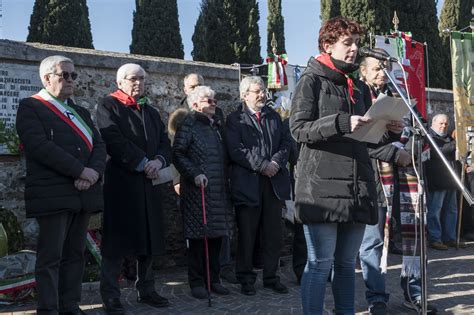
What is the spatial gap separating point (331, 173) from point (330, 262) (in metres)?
0.54

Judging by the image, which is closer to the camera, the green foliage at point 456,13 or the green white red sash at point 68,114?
the green white red sash at point 68,114

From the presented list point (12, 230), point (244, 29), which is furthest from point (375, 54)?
point (244, 29)

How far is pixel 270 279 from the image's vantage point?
236 inches

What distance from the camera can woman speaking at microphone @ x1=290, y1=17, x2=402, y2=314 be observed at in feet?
12.0

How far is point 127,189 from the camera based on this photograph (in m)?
5.21

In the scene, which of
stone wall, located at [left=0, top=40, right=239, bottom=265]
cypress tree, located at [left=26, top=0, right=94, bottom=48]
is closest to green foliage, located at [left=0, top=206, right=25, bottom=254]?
stone wall, located at [left=0, top=40, right=239, bottom=265]

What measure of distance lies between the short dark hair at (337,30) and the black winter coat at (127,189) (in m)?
2.02

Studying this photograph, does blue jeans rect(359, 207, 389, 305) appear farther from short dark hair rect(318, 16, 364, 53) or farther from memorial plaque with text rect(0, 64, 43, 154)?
memorial plaque with text rect(0, 64, 43, 154)

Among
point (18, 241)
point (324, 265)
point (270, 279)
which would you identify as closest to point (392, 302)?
point (270, 279)

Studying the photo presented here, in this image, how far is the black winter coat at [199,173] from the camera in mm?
5754

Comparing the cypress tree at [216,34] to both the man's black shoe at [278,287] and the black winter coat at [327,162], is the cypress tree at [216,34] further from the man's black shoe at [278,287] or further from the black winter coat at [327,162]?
the black winter coat at [327,162]

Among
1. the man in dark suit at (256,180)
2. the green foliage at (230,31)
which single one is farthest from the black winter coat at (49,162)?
the green foliage at (230,31)

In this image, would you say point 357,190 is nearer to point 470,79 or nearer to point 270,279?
point 270,279

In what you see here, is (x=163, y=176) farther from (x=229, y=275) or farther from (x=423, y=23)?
(x=423, y=23)
